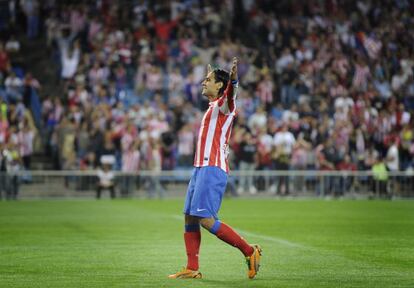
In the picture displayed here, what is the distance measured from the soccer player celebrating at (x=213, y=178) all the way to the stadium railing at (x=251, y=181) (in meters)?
18.7

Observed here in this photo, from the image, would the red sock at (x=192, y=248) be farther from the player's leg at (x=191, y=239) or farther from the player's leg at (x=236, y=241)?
the player's leg at (x=236, y=241)

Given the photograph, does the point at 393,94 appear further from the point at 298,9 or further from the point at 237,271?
the point at 237,271

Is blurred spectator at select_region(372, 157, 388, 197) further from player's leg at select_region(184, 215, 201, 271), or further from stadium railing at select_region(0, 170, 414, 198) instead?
player's leg at select_region(184, 215, 201, 271)

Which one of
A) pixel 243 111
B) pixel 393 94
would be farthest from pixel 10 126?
pixel 393 94

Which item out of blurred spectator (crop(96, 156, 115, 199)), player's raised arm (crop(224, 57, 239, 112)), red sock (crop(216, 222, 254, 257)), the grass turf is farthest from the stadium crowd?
player's raised arm (crop(224, 57, 239, 112))

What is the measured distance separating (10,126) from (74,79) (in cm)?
324

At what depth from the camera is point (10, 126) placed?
3166 cm

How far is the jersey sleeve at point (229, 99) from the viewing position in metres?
11.3

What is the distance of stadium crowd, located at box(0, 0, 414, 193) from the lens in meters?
32.0

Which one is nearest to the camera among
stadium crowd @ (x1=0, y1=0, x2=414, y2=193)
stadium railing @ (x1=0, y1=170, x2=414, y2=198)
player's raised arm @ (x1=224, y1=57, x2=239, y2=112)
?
player's raised arm @ (x1=224, y1=57, x2=239, y2=112)

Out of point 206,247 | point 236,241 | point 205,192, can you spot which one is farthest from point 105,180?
point 205,192

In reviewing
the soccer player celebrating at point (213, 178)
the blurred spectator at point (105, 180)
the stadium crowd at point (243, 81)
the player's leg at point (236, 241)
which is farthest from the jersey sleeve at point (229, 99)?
the stadium crowd at point (243, 81)

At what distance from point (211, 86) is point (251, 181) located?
19.7 meters

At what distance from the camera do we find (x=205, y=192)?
37.2ft
